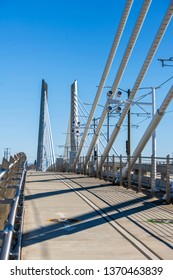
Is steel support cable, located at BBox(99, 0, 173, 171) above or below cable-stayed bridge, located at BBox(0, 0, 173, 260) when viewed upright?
above

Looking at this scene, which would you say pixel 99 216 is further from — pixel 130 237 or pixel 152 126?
pixel 152 126

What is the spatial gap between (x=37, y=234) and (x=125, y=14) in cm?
1786

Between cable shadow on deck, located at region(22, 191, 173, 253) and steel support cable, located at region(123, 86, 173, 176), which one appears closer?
cable shadow on deck, located at region(22, 191, 173, 253)

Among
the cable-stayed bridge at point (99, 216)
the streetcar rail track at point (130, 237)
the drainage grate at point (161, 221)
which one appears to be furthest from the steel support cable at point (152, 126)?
the drainage grate at point (161, 221)

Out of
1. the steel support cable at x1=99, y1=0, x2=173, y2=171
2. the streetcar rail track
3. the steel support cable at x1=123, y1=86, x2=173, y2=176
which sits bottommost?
the streetcar rail track

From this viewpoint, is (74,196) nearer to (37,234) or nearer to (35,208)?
(35,208)

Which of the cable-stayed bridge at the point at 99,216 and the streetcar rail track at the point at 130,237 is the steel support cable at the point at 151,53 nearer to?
the cable-stayed bridge at the point at 99,216

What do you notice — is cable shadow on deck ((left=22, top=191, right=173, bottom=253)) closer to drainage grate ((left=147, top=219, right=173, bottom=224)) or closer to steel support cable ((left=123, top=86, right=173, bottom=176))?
drainage grate ((left=147, top=219, right=173, bottom=224))

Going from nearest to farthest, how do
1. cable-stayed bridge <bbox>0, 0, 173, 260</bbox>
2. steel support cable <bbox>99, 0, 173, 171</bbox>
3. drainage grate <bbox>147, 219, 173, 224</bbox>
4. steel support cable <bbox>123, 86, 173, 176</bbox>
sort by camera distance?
cable-stayed bridge <bbox>0, 0, 173, 260</bbox>, drainage grate <bbox>147, 219, 173, 224</bbox>, steel support cable <bbox>123, 86, 173, 176</bbox>, steel support cable <bbox>99, 0, 173, 171</bbox>

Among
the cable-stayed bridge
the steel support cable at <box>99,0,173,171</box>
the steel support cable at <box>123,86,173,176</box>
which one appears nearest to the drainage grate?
the cable-stayed bridge

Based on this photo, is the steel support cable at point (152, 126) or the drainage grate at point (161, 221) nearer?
the drainage grate at point (161, 221)
